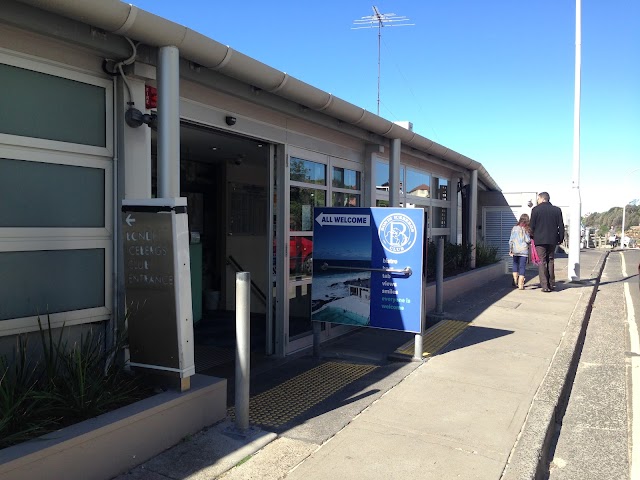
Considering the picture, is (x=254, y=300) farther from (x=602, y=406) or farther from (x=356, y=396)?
(x=602, y=406)

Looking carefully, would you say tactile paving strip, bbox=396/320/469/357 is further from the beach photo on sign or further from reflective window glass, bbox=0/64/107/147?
reflective window glass, bbox=0/64/107/147

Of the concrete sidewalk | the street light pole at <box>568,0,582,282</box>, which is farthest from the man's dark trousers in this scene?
the concrete sidewalk

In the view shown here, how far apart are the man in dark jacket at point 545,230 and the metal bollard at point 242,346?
8405mm

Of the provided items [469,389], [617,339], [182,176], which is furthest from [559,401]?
[182,176]

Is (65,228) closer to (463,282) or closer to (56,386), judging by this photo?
(56,386)

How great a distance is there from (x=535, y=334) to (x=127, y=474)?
580 centimetres

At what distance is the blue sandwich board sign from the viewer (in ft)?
18.6

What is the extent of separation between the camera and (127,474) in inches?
124

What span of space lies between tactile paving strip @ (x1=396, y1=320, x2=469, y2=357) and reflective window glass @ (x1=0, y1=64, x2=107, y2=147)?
411 cm

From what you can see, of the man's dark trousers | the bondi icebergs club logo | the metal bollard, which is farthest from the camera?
the man's dark trousers

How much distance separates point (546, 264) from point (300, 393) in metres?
7.81

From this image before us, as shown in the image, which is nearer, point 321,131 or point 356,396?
point 356,396

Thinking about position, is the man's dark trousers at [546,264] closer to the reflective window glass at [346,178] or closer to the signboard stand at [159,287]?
the reflective window glass at [346,178]

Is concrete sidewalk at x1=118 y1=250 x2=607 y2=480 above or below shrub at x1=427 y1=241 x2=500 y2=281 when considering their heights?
below
